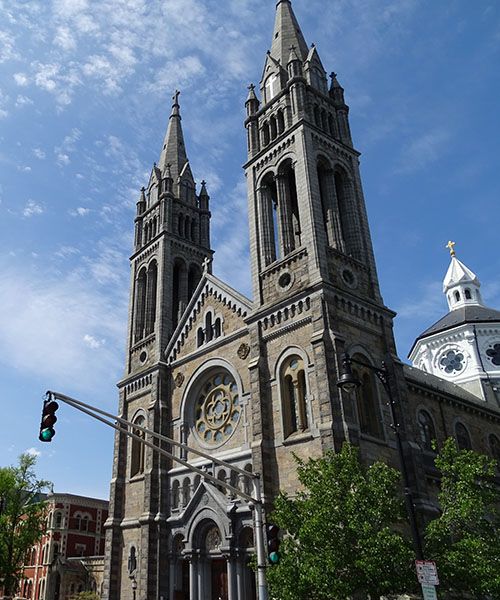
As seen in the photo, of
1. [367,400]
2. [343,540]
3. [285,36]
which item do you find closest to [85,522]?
[367,400]

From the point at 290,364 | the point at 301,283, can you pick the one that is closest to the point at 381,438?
the point at 290,364

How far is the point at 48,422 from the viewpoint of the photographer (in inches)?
502

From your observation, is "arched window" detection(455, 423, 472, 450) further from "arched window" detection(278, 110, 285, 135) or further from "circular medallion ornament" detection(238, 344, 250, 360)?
"arched window" detection(278, 110, 285, 135)

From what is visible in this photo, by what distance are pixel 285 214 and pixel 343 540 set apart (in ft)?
60.4

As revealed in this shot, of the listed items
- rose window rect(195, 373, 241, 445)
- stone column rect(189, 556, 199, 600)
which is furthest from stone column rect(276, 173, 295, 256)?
stone column rect(189, 556, 199, 600)

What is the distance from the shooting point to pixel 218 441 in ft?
97.7

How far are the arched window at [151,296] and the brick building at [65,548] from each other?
20.1 m

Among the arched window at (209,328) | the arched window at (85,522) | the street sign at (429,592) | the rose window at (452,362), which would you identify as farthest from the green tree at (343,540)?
the arched window at (85,522)

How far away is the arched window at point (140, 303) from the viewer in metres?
39.0

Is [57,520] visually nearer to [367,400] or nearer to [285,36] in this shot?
[367,400]

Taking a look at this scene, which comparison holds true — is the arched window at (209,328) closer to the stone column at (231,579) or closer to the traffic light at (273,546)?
the stone column at (231,579)

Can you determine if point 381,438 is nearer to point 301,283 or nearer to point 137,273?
point 301,283

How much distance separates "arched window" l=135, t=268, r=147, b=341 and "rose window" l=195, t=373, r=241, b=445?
28.9ft

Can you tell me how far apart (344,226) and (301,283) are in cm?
586
